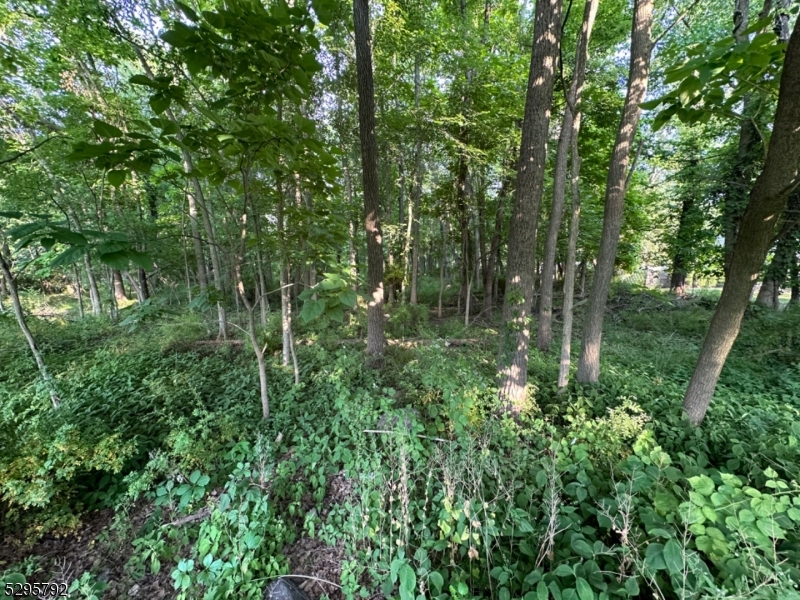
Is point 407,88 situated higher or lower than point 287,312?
higher

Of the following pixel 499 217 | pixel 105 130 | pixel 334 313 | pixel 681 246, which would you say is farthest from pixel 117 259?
pixel 681 246

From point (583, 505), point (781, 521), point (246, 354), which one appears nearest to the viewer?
point (781, 521)

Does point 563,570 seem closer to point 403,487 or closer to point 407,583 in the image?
point 407,583

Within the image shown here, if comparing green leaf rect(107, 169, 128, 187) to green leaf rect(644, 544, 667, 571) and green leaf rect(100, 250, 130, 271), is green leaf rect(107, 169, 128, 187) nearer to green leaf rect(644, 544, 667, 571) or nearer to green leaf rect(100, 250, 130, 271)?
green leaf rect(100, 250, 130, 271)

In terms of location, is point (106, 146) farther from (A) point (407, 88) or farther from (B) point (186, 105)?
(A) point (407, 88)

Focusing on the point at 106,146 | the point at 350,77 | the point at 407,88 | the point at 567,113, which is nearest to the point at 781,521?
the point at 106,146

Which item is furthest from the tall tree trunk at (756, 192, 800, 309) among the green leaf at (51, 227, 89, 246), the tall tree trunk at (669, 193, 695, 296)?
the green leaf at (51, 227, 89, 246)

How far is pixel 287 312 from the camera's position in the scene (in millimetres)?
4898

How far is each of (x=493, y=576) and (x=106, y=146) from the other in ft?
10.3

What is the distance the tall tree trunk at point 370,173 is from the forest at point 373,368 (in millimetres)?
44

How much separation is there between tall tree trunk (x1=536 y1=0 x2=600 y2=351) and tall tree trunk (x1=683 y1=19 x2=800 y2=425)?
2.22m

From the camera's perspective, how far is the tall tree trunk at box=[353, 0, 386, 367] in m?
4.51

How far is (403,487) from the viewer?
7.24 feet

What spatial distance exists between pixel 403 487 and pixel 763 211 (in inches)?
135
